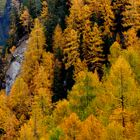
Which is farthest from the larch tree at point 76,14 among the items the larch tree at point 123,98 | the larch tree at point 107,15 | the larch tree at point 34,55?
the larch tree at point 123,98

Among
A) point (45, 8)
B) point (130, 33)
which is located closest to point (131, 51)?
point (130, 33)

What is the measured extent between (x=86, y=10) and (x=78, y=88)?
31.7 metres

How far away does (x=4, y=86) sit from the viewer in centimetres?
13138

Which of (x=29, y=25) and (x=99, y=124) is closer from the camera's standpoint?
(x=99, y=124)

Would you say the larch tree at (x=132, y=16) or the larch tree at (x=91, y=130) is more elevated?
the larch tree at (x=132, y=16)

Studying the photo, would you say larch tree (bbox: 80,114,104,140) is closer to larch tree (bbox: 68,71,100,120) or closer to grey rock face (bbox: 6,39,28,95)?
larch tree (bbox: 68,71,100,120)

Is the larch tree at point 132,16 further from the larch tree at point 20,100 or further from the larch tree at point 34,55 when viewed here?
the larch tree at point 20,100

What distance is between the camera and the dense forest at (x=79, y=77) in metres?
64.7

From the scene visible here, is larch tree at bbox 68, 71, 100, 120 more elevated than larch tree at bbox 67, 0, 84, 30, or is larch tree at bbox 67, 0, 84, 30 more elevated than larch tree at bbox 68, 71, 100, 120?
larch tree at bbox 67, 0, 84, 30

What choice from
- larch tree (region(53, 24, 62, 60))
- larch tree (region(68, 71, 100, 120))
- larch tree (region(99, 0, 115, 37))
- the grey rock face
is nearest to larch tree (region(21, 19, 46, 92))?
larch tree (region(53, 24, 62, 60))

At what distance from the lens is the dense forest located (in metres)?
64.7

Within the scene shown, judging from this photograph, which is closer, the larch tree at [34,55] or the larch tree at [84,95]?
the larch tree at [84,95]

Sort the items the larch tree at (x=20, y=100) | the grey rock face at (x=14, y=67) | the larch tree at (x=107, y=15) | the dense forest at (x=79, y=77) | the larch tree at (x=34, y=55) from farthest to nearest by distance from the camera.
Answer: the grey rock face at (x=14, y=67)
the larch tree at (x=34, y=55)
the larch tree at (x=107, y=15)
the larch tree at (x=20, y=100)
the dense forest at (x=79, y=77)

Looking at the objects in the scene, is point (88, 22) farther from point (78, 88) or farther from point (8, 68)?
point (8, 68)
